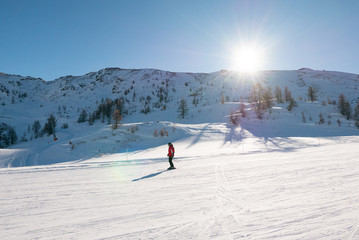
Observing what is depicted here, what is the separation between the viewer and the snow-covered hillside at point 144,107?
21.6m

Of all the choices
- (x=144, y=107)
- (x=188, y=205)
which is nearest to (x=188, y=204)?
(x=188, y=205)

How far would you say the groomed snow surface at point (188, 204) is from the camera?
3619 mm

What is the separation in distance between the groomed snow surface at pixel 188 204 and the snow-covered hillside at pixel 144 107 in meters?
12.6

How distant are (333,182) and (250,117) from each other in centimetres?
2809

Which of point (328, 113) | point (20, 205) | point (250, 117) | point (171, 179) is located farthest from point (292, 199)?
point (328, 113)

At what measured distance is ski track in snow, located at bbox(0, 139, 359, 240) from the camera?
362 cm

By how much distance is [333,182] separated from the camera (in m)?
6.06

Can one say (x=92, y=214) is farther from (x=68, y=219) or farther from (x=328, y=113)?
(x=328, y=113)

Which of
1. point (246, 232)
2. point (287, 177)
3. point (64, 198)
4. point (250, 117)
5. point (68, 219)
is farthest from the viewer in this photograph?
point (250, 117)

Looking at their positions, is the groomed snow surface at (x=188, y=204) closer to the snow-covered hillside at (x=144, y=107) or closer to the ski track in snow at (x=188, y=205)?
the ski track in snow at (x=188, y=205)

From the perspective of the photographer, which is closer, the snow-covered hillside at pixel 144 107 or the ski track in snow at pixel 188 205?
the ski track in snow at pixel 188 205

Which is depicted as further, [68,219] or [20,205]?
[20,205]

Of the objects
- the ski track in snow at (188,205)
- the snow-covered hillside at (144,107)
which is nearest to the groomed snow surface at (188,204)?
the ski track in snow at (188,205)

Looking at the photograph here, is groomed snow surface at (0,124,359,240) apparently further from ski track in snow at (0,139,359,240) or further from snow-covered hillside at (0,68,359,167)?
snow-covered hillside at (0,68,359,167)
